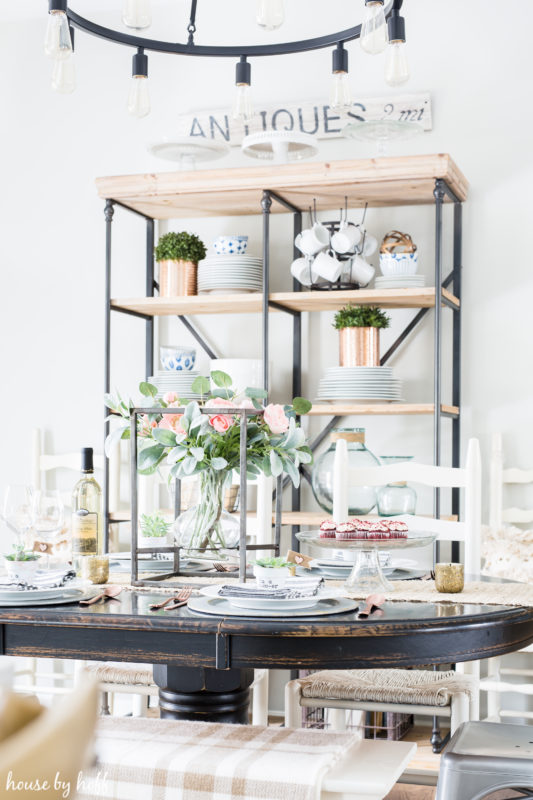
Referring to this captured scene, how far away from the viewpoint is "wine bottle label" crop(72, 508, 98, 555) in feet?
6.57

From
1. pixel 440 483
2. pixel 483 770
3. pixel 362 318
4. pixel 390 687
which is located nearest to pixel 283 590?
pixel 483 770

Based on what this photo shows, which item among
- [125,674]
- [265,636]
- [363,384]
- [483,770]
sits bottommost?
[125,674]

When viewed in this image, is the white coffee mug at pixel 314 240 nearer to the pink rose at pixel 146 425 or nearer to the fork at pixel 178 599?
the pink rose at pixel 146 425

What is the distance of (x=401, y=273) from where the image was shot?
131 inches

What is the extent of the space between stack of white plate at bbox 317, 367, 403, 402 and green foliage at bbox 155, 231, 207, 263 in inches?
26.5

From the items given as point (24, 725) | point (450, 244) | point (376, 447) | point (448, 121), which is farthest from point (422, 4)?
point (24, 725)

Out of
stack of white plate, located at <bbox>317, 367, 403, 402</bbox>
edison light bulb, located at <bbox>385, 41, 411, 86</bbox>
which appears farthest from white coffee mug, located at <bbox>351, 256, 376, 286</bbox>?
edison light bulb, located at <bbox>385, 41, 411, 86</bbox>

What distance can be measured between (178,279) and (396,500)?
1.13m

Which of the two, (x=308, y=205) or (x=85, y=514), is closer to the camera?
(x=85, y=514)

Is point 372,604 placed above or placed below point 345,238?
below

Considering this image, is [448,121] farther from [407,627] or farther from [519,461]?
[407,627]

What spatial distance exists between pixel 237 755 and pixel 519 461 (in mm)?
2092

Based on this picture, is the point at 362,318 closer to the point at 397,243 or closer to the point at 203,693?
the point at 397,243

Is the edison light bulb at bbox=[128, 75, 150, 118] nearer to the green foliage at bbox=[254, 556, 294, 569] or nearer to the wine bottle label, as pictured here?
the wine bottle label
